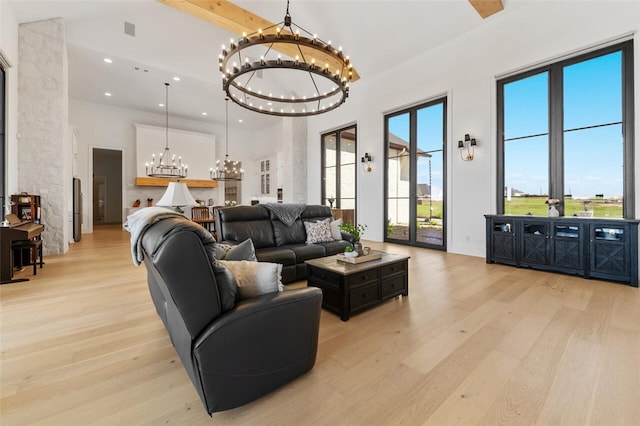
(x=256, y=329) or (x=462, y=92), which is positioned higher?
(x=462, y=92)

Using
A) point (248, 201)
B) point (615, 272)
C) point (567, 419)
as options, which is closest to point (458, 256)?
point (615, 272)

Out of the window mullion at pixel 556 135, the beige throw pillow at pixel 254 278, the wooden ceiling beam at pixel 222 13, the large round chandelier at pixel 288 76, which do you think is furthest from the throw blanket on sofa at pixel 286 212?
the window mullion at pixel 556 135

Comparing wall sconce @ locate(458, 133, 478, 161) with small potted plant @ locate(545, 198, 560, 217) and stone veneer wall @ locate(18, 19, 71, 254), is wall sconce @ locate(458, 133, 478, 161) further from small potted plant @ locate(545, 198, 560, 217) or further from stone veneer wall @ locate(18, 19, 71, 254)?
stone veneer wall @ locate(18, 19, 71, 254)

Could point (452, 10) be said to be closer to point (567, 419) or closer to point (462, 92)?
point (462, 92)

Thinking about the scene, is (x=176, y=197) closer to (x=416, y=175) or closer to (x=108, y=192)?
(x=416, y=175)

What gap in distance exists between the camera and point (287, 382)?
1635mm

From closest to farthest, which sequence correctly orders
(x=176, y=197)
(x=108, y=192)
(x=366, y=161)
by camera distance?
(x=176, y=197) → (x=366, y=161) → (x=108, y=192)

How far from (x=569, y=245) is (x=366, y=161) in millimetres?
4599

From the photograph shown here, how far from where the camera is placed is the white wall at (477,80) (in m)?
4.12

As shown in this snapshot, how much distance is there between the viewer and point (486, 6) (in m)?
4.70

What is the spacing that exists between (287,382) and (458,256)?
15.3 ft

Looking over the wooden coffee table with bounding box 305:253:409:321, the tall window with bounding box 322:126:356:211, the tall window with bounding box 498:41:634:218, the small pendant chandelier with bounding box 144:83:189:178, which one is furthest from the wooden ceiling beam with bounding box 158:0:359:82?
the wooden coffee table with bounding box 305:253:409:321

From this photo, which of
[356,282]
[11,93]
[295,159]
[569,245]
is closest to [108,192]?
[11,93]

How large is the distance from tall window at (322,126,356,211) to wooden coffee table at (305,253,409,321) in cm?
508
